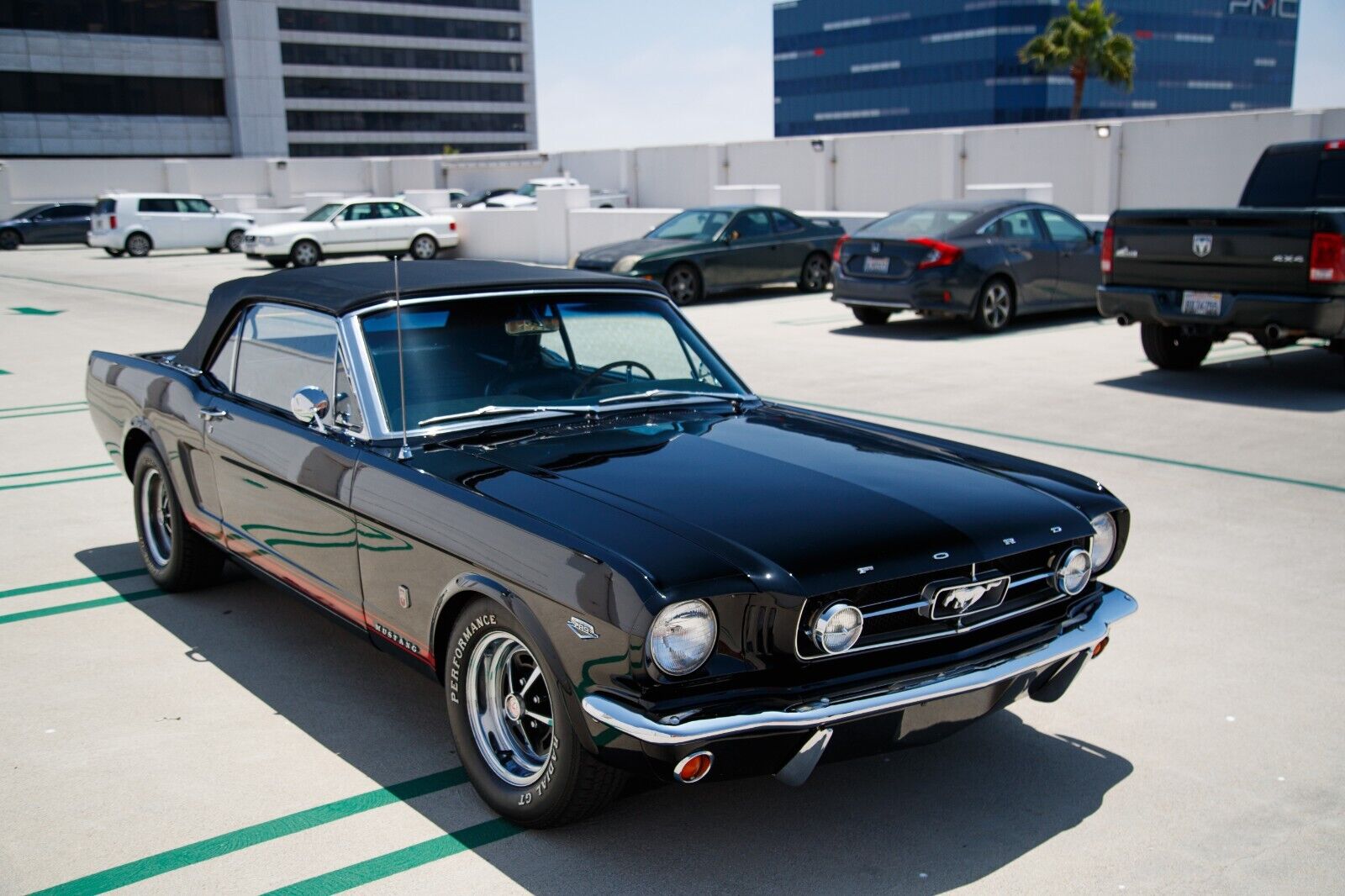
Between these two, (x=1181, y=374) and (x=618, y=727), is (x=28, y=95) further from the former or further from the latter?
(x=618, y=727)

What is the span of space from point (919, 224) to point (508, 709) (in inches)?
493

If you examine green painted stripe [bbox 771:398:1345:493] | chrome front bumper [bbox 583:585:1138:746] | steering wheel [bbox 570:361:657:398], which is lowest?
green painted stripe [bbox 771:398:1345:493]

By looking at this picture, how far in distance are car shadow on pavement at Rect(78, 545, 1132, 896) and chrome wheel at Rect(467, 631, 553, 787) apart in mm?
205

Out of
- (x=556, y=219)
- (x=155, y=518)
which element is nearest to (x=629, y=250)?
(x=556, y=219)

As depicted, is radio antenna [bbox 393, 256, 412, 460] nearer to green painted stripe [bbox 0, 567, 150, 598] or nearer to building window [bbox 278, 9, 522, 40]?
green painted stripe [bbox 0, 567, 150, 598]

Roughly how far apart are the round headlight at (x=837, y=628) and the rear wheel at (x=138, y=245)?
3231 cm

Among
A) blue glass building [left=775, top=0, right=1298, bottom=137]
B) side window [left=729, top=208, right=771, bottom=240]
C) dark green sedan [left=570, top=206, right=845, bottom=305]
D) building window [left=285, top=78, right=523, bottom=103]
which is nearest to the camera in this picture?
dark green sedan [left=570, top=206, right=845, bottom=305]

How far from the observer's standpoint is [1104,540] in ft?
13.6

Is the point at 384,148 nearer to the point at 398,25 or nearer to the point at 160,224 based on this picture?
the point at 398,25

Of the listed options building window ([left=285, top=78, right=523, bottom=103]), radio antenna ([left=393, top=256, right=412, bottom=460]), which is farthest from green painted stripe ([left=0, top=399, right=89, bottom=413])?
building window ([left=285, top=78, right=523, bottom=103])

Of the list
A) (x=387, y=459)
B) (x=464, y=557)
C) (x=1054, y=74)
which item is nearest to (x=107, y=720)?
(x=387, y=459)

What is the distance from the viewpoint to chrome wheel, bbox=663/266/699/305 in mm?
18734

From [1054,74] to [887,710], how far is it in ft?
418

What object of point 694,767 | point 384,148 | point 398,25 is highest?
point 398,25
